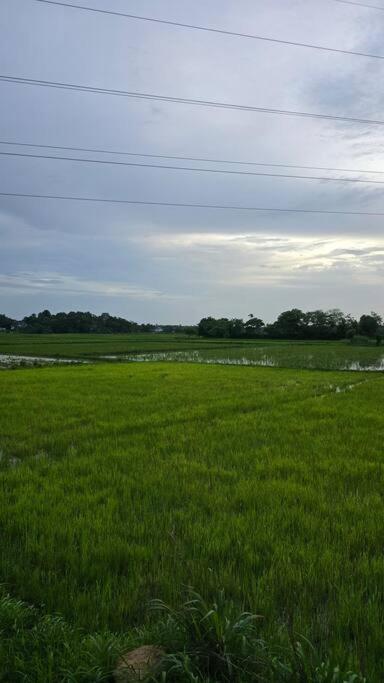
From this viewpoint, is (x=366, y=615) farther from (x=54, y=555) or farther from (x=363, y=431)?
(x=363, y=431)

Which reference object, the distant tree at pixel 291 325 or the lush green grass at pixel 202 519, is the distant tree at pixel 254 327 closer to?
the distant tree at pixel 291 325

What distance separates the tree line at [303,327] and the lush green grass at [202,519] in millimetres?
56878

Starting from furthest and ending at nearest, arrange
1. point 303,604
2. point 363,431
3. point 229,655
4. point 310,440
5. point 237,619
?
1. point 363,431
2. point 310,440
3. point 303,604
4. point 237,619
5. point 229,655

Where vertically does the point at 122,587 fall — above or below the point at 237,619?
below

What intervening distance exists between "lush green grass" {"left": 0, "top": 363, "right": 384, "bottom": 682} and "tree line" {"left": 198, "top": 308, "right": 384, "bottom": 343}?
187 feet

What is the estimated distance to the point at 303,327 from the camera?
66000 millimetres

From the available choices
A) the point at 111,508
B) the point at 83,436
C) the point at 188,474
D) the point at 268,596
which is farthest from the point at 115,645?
the point at 83,436

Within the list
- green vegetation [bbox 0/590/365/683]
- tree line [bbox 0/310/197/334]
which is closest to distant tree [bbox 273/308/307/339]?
tree line [bbox 0/310/197/334]

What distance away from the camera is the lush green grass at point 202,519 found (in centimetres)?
246

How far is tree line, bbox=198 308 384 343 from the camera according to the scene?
63.7 m

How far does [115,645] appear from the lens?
1.95 meters

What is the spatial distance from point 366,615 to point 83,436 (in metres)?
5.32

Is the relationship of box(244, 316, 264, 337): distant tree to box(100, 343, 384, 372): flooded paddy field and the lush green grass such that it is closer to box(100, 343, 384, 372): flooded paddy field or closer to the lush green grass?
box(100, 343, 384, 372): flooded paddy field

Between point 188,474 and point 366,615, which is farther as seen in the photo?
point 188,474
